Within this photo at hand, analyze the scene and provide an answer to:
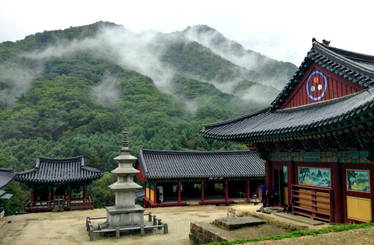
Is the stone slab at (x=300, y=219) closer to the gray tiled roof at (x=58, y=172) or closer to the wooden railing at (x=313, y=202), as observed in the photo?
the wooden railing at (x=313, y=202)

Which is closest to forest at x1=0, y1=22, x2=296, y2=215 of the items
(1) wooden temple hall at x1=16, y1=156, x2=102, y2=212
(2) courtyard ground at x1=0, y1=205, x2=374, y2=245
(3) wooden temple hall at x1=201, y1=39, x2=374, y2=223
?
(1) wooden temple hall at x1=16, y1=156, x2=102, y2=212

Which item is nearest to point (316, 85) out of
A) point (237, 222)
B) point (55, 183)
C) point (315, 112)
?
point (315, 112)

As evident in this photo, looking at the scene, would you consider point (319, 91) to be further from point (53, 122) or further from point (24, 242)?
point (53, 122)

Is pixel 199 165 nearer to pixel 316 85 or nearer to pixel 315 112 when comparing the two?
pixel 316 85

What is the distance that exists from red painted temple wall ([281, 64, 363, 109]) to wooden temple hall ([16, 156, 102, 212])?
2226 cm

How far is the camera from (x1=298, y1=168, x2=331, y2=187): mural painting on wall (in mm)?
14076

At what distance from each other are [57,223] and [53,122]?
77.1 m

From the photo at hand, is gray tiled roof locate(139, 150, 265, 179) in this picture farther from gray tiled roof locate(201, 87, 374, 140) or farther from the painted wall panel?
the painted wall panel

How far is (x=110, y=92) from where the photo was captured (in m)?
132

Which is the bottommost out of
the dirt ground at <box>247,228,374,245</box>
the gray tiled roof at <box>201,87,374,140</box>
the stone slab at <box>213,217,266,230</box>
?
the stone slab at <box>213,217,266,230</box>

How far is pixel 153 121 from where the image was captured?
10875 centimetres

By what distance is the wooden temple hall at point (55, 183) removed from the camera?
31.5 m

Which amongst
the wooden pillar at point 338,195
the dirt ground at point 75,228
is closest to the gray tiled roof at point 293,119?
the wooden pillar at point 338,195

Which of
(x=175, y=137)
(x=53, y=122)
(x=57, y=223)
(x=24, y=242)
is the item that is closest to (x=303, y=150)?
(x=24, y=242)
